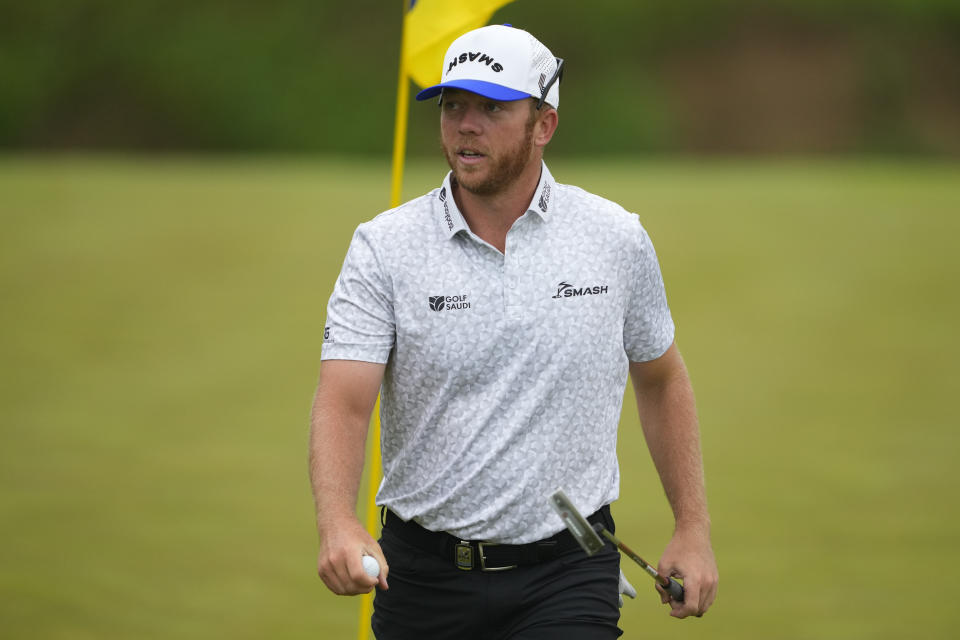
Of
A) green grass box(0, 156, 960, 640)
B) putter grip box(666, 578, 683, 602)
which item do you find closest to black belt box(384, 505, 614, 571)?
putter grip box(666, 578, 683, 602)

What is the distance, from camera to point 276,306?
1420 centimetres


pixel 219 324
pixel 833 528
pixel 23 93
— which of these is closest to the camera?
pixel 833 528

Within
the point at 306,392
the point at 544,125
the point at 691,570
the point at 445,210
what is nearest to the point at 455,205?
the point at 445,210

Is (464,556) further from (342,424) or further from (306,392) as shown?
(306,392)

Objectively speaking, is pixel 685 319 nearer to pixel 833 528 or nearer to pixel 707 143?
pixel 833 528

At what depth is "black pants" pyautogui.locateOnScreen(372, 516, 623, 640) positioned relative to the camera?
315 cm

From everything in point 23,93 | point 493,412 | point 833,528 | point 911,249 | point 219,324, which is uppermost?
point 23,93

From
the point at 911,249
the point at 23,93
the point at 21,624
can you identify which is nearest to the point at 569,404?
the point at 21,624

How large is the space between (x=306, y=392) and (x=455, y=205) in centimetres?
881

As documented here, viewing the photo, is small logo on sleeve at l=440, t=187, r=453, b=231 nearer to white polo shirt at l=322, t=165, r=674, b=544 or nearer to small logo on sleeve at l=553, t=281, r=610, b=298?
white polo shirt at l=322, t=165, r=674, b=544

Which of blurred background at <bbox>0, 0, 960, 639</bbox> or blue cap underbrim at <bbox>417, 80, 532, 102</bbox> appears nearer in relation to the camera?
blue cap underbrim at <bbox>417, 80, 532, 102</bbox>

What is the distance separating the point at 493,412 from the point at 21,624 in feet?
13.7

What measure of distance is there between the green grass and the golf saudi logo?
383 centimetres

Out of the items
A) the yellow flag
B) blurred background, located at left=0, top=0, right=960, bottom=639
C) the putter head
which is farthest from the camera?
blurred background, located at left=0, top=0, right=960, bottom=639
